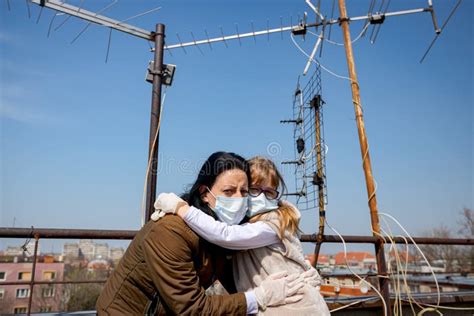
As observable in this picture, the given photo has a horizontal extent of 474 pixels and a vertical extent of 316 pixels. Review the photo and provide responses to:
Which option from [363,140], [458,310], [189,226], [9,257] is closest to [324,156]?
[363,140]

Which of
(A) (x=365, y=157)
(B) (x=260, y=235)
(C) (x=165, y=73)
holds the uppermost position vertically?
(C) (x=165, y=73)

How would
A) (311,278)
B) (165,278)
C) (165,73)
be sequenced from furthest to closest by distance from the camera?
(165,73), (311,278), (165,278)

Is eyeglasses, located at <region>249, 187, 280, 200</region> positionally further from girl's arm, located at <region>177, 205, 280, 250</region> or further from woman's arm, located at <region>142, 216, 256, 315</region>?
woman's arm, located at <region>142, 216, 256, 315</region>

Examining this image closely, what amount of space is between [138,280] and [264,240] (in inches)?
22.9

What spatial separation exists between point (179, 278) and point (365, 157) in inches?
93.0

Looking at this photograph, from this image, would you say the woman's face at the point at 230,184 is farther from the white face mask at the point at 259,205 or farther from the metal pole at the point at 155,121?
the metal pole at the point at 155,121

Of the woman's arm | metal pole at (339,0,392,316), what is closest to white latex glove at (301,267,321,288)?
the woman's arm

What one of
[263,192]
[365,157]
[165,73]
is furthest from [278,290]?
[365,157]

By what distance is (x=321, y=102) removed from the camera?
3973mm

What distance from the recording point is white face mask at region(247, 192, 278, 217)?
1591 millimetres

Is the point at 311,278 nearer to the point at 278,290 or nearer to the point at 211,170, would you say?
the point at 278,290

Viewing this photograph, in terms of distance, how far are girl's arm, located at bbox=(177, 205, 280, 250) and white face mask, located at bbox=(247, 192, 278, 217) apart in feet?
0.55

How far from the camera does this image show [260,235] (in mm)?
1375

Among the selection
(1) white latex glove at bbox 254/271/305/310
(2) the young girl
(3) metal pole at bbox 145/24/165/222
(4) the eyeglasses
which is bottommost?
(1) white latex glove at bbox 254/271/305/310
